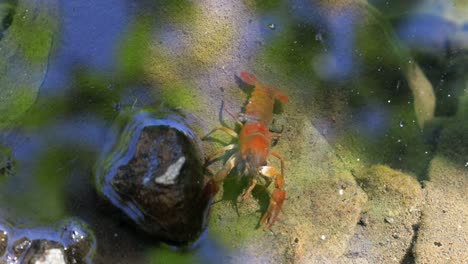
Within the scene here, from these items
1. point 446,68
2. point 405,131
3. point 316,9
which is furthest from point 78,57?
point 446,68

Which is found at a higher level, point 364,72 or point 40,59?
point 40,59

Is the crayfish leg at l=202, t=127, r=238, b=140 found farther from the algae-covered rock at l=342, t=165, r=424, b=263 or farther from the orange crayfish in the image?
the algae-covered rock at l=342, t=165, r=424, b=263

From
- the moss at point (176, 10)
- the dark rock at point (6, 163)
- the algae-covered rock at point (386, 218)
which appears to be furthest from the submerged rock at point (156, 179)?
the algae-covered rock at point (386, 218)

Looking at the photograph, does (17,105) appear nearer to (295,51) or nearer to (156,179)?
(156,179)

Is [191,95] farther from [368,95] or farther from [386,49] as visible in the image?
[386,49]

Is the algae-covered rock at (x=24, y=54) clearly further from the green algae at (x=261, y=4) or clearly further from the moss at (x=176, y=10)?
the green algae at (x=261, y=4)

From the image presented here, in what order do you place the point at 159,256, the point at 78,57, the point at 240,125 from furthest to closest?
the point at 240,125
the point at 78,57
the point at 159,256
